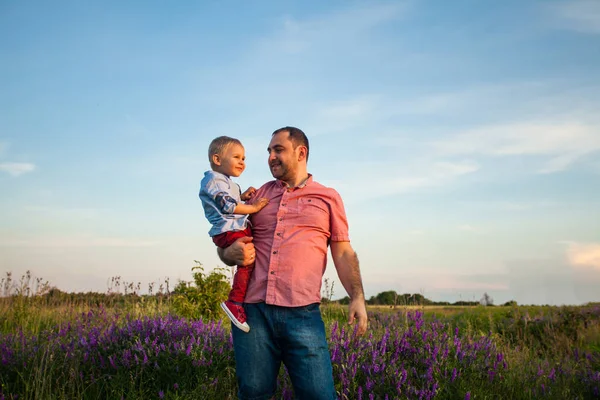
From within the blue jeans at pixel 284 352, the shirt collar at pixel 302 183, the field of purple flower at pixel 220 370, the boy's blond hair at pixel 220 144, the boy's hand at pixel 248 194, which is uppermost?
the boy's blond hair at pixel 220 144

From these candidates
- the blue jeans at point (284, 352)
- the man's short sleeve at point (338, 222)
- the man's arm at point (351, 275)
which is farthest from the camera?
the man's short sleeve at point (338, 222)

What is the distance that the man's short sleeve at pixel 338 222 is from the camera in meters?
3.64

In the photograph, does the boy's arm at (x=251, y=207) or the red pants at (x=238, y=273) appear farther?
the boy's arm at (x=251, y=207)

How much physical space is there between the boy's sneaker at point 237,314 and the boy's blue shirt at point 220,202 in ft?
1.66

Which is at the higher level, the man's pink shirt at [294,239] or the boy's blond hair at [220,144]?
the boy's blond hair at [220,144]

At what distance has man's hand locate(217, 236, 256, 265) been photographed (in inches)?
135

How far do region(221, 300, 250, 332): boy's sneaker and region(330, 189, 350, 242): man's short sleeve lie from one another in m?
0.80

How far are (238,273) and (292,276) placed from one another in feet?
1.24

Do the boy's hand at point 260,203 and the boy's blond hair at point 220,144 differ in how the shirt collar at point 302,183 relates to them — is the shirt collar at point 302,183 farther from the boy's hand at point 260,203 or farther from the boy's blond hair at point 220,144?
the boy's blond hair at point 220,144

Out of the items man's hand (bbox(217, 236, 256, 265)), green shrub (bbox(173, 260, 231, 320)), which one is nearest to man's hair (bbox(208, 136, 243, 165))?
man's hand (bbox(217, 236, 256, 265))

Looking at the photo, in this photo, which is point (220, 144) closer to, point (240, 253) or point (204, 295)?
point (240, 253)

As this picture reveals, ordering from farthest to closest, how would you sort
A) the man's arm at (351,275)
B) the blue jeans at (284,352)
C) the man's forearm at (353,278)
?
1. the man's forearm at (353,278)
2. the man's arm at (351,275)
3. the blue jeans at (284,352)

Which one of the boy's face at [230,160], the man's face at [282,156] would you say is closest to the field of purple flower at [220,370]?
the man's face at [282,156]

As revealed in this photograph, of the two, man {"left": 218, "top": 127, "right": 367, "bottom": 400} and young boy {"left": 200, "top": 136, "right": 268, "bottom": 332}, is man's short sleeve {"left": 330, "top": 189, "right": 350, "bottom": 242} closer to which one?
man {"left": 218, "top": 127, "right": 367, "bottom": 400}
